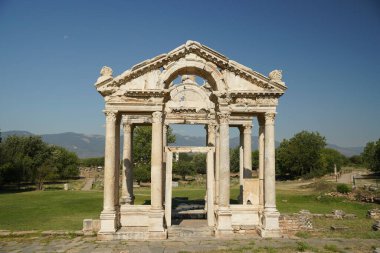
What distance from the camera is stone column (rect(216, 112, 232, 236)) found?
18062 millimetres

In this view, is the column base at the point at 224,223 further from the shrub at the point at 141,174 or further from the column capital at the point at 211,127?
the shrub at the point at 141,174

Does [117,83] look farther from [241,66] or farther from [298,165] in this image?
[298,165]

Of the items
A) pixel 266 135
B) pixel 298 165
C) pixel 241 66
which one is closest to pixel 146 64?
pixel 241 66

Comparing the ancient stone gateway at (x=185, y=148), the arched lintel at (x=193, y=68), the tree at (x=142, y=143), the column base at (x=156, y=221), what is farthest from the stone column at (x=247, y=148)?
the tree at (x=142, y=143)

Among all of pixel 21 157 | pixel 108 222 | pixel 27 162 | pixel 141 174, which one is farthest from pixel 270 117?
pixel 21 157

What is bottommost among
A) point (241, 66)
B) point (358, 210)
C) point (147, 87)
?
point (358, 210)

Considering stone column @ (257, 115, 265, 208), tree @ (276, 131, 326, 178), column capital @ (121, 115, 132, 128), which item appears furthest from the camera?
tree @ (276, 131, 326, 178)

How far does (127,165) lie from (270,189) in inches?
433

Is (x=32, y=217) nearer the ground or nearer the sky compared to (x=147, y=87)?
nearer the ground

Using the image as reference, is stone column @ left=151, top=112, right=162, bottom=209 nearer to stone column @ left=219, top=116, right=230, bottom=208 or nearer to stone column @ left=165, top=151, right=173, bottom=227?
stone column @ left=165, top=151, right=173, bottom=227

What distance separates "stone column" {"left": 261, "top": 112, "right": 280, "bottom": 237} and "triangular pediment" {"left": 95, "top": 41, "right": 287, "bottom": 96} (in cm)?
182

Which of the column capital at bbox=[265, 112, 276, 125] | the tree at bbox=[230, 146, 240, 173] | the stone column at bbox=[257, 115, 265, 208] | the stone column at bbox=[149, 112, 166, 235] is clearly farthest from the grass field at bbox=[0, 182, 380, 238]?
the tree at bbox=[230, 146, 240, 173]

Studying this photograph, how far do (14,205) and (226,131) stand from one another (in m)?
23.6

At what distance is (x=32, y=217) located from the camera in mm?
25188
